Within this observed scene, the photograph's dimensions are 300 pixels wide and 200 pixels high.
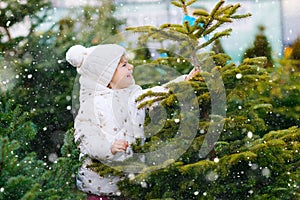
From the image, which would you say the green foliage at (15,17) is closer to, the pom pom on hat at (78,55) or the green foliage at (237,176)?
the pom pom on hat at (78,55)

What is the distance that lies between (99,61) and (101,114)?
0.26 metres

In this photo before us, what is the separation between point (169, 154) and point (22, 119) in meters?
0.78

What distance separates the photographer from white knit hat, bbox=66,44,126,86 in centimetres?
298

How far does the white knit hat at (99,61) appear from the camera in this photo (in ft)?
9.78

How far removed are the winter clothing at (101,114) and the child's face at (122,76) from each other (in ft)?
0.09

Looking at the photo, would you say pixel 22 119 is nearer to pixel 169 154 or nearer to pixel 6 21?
pixel 169 154

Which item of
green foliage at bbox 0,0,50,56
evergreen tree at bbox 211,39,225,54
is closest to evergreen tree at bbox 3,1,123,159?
green foliage at bbox 0,0,50,56

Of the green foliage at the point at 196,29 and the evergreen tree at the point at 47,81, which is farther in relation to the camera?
the evergreen tree at the point at 47,81

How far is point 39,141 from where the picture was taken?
12.2 ft

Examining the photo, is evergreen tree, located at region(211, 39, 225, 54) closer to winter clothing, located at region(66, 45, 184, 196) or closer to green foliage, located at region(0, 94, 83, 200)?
winter clothing, located at region(66, 45, 184, 196)

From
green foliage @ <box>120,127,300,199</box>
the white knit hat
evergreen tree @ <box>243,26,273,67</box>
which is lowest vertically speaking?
evergreen tree @ <box>243,26,273,67</box>

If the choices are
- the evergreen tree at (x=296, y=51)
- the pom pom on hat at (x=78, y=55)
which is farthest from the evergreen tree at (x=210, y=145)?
the evergreen tree at (x=296, y=51)

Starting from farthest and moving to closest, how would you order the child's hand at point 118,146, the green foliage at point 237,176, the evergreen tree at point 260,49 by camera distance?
the evergreen tree at point 260,49, the child's hand at point 118,146, the green foliage at point 237,176

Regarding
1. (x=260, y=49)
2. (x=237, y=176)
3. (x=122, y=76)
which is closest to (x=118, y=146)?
(x=122, y=76)
